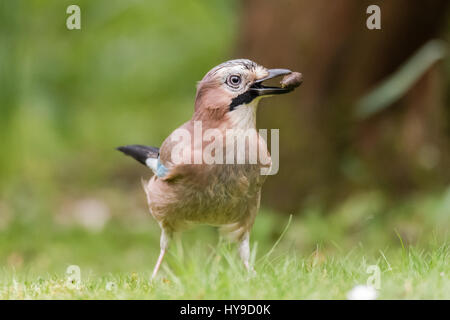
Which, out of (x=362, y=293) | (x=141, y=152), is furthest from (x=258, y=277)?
(x=141, y=152)

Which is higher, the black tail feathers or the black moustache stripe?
the black moustache stripe

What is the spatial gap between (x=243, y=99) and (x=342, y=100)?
353 centimetres

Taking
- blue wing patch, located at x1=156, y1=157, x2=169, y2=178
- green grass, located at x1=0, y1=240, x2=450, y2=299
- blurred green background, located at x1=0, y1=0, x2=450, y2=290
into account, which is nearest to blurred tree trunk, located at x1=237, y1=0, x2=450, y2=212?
blurred green background, located at x1=0, y1=0, x2=450, y2=290

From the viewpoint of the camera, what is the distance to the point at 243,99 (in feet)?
13.0

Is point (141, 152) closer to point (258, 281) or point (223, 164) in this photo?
point (223, 164)

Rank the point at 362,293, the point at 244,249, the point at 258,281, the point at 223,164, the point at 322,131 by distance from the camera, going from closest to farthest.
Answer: the point at 362,293 → the point at 258,281 → the point at 223,164 → the point at 244,249 → the point at 322,131

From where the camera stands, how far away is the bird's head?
3955mm

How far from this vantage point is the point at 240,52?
7.30 metres

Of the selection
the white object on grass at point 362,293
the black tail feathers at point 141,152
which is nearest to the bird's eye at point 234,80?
the black tail feathers at point 141,152

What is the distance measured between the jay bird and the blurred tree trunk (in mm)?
3093

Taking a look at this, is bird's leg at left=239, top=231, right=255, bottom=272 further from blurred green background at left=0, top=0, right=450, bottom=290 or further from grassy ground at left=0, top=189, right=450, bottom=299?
blurred green background at left=0, top=0, right=450, bottom=290

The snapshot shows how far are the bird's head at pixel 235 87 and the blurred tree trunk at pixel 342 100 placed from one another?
10.2 feet

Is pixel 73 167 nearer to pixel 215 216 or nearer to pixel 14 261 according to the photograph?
pixel 14 261
